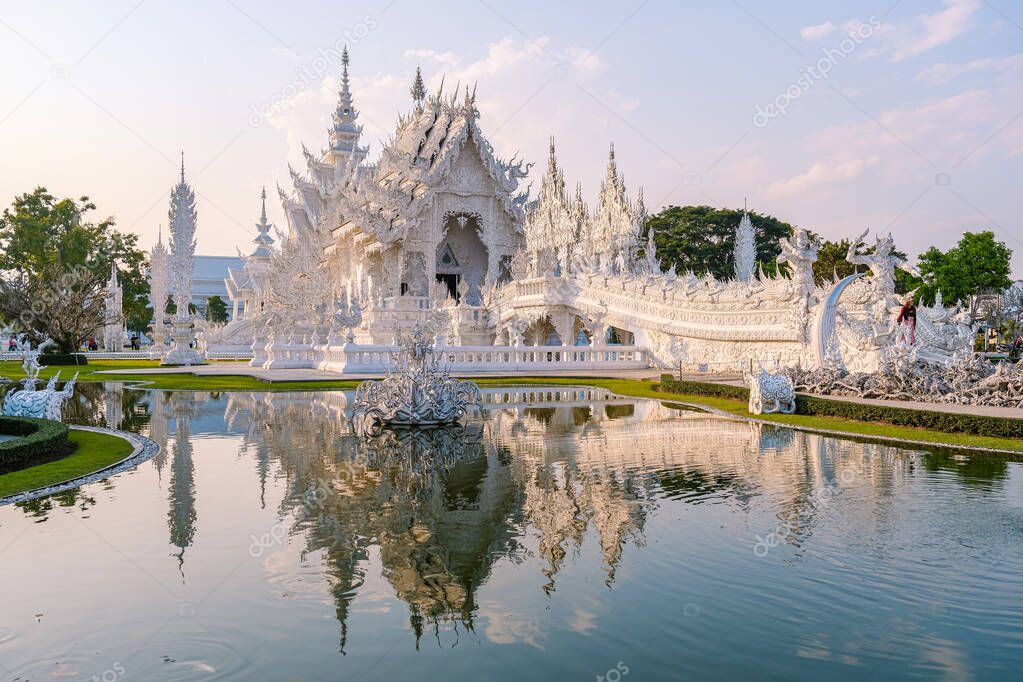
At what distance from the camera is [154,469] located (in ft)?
31.6

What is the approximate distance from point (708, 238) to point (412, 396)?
153ft

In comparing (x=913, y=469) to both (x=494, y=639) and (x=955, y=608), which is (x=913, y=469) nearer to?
(x=955, y=608)

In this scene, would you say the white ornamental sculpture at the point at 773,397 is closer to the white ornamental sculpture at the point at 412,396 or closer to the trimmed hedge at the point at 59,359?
the white ornamental sculpture at the point at 412,396

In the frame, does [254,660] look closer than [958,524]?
Yes

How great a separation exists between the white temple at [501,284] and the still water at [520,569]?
33.9 ft

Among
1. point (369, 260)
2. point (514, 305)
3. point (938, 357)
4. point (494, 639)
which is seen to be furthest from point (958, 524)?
point (369, 260)

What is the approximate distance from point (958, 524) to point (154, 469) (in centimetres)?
824

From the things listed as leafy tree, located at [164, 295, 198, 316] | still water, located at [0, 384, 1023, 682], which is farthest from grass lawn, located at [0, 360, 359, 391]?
leafy tree, located at [164, 295, 198, 316]

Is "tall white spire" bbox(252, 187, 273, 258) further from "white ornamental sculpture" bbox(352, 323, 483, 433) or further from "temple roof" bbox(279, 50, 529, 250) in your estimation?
"white ornamental sculpture" bbox(352, 323, 483, 433)

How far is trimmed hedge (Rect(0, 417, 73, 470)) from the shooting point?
9227 mm

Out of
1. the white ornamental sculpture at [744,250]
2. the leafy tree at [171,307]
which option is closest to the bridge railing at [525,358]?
the white ornamental sculpture at [744,250]

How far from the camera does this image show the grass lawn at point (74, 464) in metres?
8.47

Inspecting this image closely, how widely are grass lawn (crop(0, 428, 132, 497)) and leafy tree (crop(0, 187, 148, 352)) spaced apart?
2566 centimetres

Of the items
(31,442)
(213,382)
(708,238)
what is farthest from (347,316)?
(708,238)
